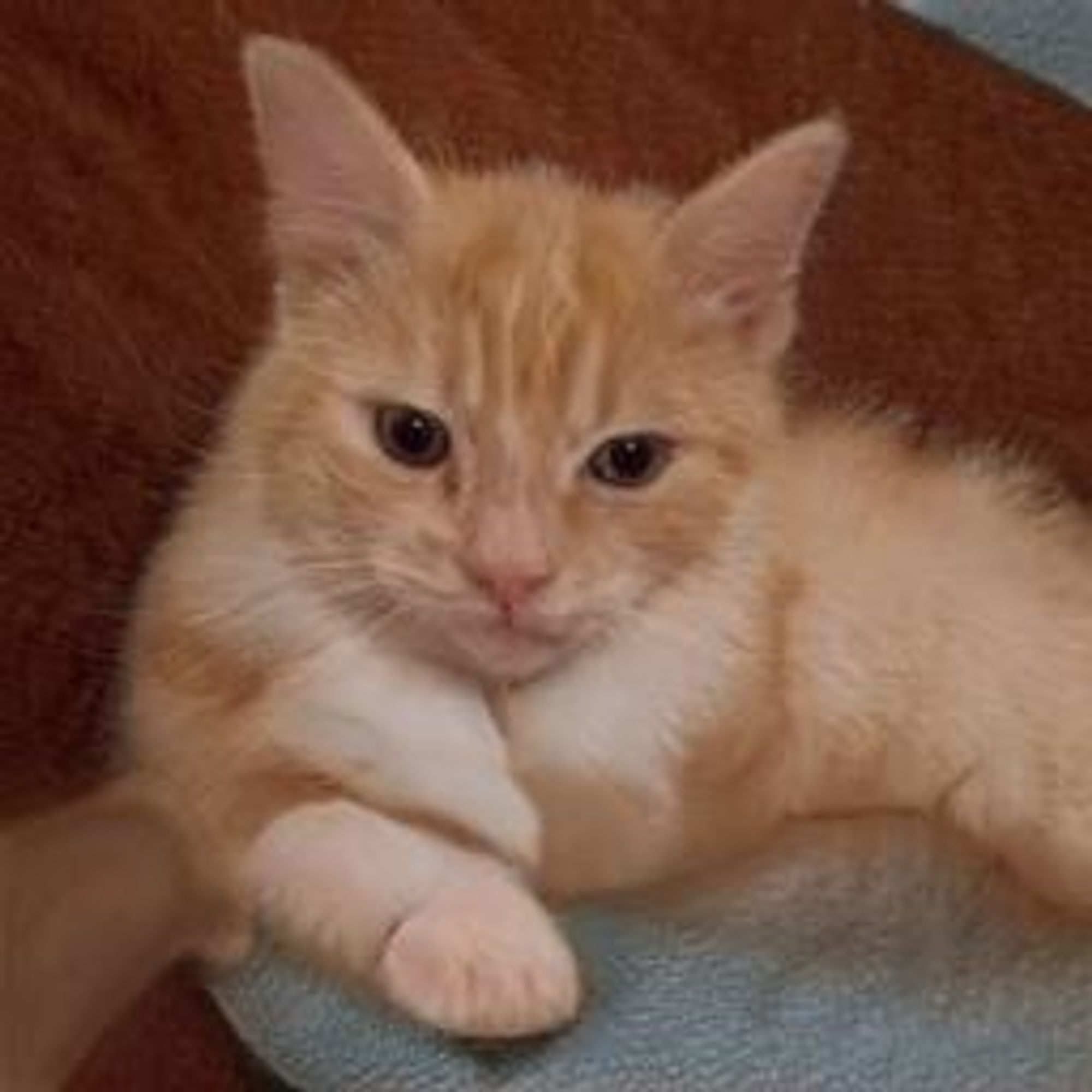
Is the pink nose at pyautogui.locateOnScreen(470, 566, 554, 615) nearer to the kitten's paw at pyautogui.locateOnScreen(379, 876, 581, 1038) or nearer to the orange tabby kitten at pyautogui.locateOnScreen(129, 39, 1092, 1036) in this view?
the orange tabby kitten at pyautogui.locateOnScreen(129, 39, 1092, 1036)

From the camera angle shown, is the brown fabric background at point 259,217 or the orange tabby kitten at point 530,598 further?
the brown fabric background at point 259,217

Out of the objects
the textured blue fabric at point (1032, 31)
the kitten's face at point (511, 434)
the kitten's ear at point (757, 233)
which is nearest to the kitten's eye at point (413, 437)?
the kitten's face at point (511, 434)

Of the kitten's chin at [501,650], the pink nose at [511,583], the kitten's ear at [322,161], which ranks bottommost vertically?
the kitten's chin at [501,650]

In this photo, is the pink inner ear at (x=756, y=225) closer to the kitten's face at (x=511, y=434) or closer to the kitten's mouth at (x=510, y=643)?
the kitten's face at (x=511, y=434)

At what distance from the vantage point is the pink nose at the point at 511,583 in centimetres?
77

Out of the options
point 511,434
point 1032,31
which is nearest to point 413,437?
point 511,434

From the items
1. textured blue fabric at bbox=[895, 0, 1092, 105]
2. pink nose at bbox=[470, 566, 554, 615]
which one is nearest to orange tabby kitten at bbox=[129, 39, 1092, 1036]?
pink nose at bbox=[470, 566, 554, 615]

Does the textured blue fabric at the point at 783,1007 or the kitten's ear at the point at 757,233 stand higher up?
the kitten's ear at the point at 757,233

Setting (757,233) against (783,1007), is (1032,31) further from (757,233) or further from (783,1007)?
(783,1007)

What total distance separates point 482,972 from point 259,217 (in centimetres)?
37

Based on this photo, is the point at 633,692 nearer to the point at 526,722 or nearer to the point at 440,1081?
the point at 526,722

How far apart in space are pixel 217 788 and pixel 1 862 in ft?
0.27

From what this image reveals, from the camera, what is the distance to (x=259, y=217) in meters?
0.95

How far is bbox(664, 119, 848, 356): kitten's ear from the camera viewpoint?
0.82 meters
